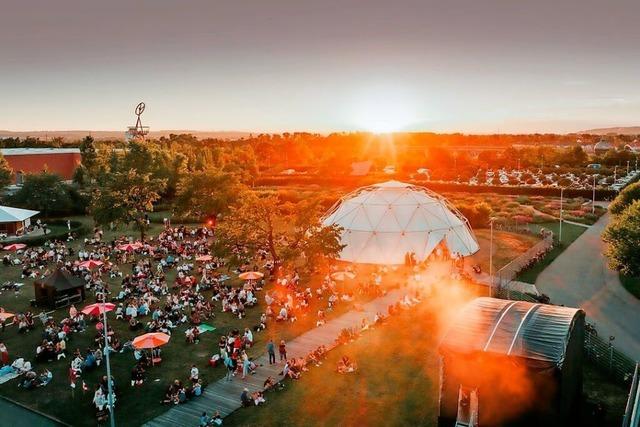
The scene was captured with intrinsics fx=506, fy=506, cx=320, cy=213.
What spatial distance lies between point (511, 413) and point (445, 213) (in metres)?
28.8

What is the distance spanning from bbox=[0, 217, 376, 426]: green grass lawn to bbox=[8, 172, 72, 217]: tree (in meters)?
33.9

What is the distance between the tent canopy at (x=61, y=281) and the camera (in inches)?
1191

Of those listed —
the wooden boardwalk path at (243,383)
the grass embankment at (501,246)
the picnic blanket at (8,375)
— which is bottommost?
the picnic blanket at (8,375)

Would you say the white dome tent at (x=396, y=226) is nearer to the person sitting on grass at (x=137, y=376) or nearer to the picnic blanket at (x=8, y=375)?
the person sitting on grass at (x=137, y=376)

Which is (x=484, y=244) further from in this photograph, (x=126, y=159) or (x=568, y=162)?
(x=568, y=162)

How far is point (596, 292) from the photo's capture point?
32156mm

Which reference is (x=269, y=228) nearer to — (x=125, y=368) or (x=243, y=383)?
(x=125, y=368)

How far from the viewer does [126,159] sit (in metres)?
67.4

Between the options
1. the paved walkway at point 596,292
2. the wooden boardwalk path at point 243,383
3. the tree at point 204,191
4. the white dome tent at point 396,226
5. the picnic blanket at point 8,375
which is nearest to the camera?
the wooden boardwalk path at point 243,383

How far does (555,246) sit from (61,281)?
3867 cm

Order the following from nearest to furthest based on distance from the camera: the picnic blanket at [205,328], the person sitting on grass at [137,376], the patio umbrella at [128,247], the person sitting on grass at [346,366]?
the person sitting on grass at [137,376], the person sitting on grass at [346,366], the picnic blanket at [205,328], the patio umbrella at [128,247]

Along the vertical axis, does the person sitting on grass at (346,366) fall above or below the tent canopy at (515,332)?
below

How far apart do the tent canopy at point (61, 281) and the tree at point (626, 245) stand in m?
32.5

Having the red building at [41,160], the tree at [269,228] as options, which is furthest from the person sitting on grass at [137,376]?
the red building at [41,160]
